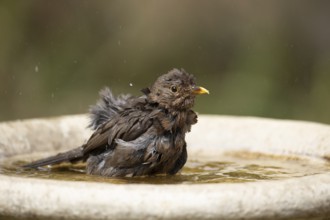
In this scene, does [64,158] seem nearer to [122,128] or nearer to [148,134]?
[122,128]

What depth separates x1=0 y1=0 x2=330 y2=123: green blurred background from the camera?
9875 mm

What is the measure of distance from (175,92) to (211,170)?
1.90 ft

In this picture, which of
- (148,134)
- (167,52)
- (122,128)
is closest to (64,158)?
(122,128)

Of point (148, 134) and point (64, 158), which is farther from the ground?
point (148, 134)

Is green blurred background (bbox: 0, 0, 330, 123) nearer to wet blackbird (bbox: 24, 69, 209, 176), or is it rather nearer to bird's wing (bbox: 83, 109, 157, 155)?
wet blackbird (bbox: 24, 69, 209, 176)

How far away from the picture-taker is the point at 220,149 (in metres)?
5.68

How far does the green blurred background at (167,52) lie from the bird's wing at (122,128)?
4742 mm

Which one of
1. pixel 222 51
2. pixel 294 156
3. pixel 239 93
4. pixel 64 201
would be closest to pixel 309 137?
pixel 294 156

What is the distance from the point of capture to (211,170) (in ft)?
16.2

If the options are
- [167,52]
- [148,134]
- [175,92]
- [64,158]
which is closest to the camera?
[148,134]

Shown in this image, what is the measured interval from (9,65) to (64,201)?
7.18 metres

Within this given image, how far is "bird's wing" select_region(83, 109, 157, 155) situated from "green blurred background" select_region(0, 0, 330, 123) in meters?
4.74

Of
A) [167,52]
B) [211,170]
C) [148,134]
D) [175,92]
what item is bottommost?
[211,170]

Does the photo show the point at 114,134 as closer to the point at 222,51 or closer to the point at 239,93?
the point at 239,93
